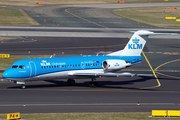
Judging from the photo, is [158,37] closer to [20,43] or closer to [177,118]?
[20,43]

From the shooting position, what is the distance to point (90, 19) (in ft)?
376

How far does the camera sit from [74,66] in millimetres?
39656

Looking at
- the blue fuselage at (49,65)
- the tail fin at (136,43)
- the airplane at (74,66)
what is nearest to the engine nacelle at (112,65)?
the airplane at (74,66)

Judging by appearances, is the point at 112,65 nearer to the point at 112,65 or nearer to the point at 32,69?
the point at 112,65

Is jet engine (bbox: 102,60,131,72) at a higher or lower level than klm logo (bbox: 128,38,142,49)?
lower

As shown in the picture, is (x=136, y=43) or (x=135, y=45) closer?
(x=135, y=45)

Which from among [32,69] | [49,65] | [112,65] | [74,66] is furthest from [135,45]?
[32,69]

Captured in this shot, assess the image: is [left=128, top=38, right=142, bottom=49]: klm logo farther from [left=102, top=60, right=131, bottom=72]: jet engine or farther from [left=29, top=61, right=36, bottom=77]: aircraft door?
[left=29, top=61, right=36, bottom=77]: aircraft door

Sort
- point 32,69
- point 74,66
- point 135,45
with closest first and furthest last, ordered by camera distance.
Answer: point 32,69 → point 74,66 → point 135,45

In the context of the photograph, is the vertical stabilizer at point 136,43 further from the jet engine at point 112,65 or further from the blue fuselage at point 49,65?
the jet engine at point 112,65

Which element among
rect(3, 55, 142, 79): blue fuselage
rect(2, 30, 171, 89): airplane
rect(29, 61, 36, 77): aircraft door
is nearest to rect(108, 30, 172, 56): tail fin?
rect(2, 30, 171, 89): airplane

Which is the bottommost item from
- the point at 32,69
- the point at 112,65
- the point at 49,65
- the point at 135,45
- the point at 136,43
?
the point at 32,69

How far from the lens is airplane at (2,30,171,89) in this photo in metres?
37.0

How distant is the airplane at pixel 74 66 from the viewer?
37.0 metres
